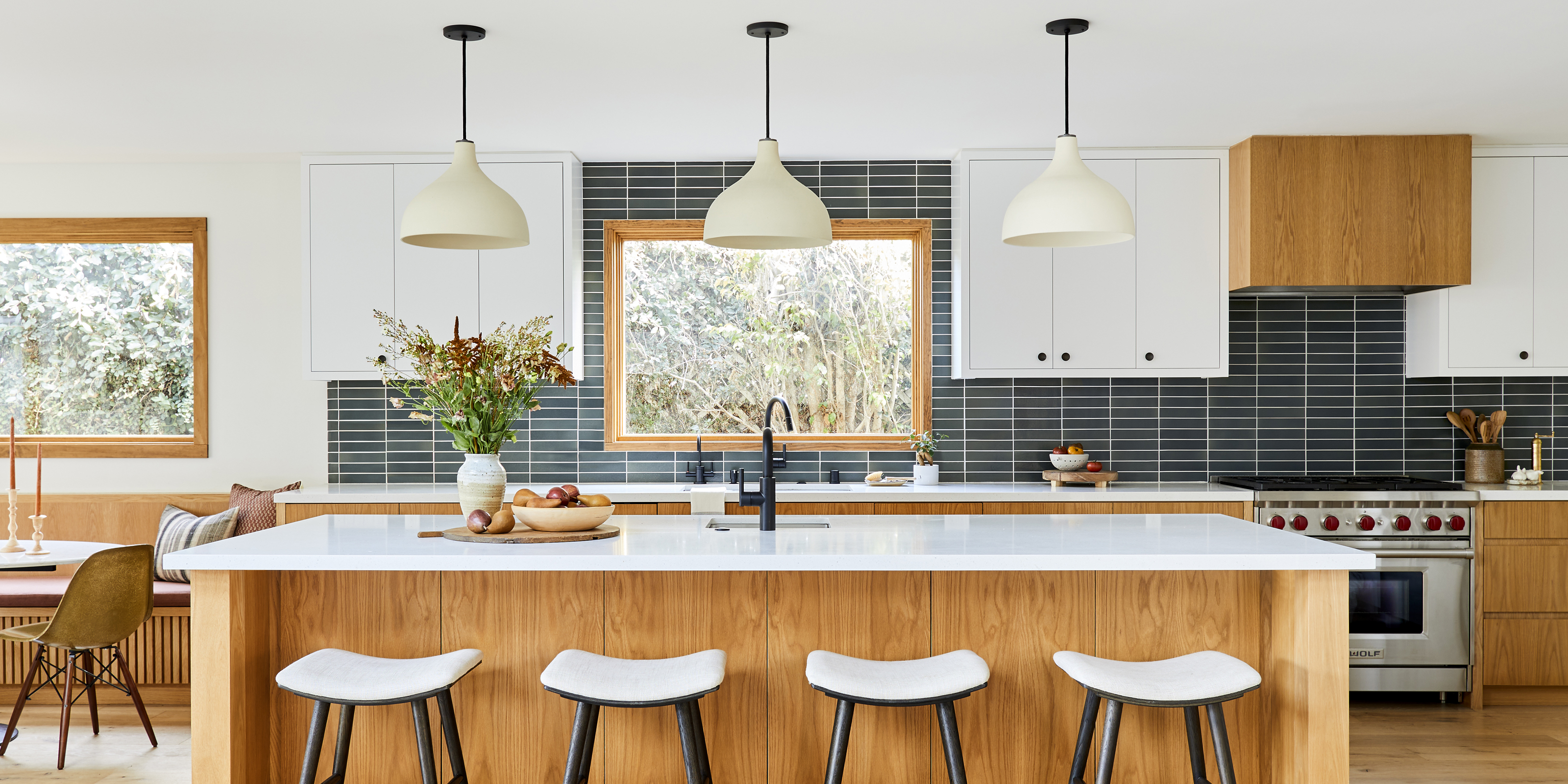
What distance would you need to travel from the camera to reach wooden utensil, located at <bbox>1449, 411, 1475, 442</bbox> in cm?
461

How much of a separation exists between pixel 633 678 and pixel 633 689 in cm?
7

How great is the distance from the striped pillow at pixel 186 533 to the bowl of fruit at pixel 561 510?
6.92 ft

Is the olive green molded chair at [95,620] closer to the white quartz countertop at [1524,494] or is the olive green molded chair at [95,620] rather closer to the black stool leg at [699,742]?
the black stool leg at [699,742]

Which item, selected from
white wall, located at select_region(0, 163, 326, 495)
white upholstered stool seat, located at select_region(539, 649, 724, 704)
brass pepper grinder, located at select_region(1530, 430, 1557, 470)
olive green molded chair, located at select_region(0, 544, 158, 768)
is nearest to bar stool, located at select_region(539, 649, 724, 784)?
white upholstered stool seat, located at select_region(539, 649, 724, 704)

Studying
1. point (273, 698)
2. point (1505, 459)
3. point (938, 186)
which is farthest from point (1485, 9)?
point (273, 698)

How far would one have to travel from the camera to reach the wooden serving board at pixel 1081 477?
4359 mm

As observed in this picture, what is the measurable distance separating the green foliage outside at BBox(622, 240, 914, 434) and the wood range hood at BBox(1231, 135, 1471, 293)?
4.98ft

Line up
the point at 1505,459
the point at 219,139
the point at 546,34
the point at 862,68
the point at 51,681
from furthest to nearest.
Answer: the point at 1505,459, the point at 219,139, the point at 51,681, the point at 862,68, the point at 546,34

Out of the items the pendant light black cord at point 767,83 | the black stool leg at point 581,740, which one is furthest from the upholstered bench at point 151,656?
the pendant light black cord at point 767,83

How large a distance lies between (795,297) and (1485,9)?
2.76 metres

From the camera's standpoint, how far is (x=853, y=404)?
4816mm

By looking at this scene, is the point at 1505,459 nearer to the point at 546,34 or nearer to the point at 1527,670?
the point at 1527,670

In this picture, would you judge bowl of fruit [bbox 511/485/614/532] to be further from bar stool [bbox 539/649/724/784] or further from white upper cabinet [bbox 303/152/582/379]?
white upper cabinet [bbox 303/152/582/379]

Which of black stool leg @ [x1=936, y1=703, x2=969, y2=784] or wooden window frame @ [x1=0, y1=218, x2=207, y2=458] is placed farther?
wooden window frame @ [x1=0, y1=218, x2=207, y2=458]
